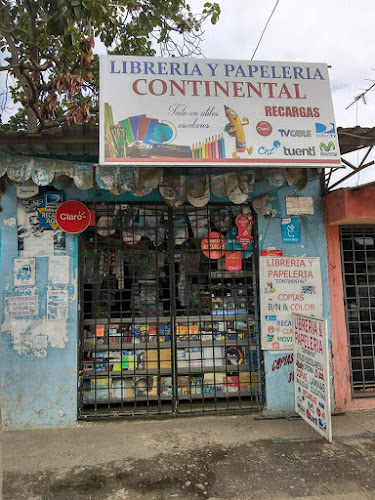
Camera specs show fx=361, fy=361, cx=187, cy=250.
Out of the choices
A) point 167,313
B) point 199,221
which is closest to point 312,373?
point 167,313

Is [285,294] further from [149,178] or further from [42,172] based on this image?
[42,172]

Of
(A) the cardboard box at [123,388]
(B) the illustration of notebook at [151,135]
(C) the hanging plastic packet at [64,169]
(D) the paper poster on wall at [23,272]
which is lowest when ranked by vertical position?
(A) the cardboard box at [123,388]

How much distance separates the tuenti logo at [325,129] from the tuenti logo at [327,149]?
0.10 meters

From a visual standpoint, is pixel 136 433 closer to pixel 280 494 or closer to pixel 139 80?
pixel 280 494

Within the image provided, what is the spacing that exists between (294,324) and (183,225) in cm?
205

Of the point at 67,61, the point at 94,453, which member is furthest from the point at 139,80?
the point at 94,453

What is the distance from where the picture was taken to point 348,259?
5344mm

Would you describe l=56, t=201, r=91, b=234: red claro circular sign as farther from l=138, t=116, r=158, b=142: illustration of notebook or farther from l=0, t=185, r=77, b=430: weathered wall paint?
l=138, t=116, r=158, b=142: illustration of notebook

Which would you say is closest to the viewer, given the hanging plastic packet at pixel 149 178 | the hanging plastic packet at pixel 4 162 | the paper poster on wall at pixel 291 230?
the hanging plastic packet at pixel 4 162

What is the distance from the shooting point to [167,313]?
516cm

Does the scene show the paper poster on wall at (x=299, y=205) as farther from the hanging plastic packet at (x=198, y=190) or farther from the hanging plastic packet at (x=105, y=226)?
the hanging plastic packet at (x=105, y=226)

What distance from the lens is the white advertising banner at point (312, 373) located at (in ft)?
12.8

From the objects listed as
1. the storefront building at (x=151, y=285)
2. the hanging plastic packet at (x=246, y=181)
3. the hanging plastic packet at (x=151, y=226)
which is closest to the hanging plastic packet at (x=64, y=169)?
the storefront building at (x=151, y=285)

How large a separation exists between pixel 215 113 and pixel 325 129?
1.26 metres
